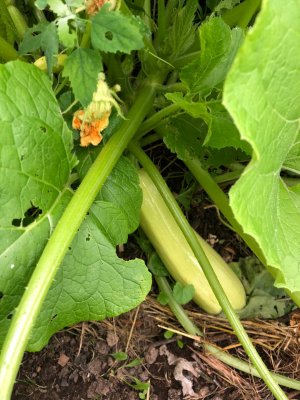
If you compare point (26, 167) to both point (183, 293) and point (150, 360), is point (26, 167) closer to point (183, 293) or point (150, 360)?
point (183, 293)

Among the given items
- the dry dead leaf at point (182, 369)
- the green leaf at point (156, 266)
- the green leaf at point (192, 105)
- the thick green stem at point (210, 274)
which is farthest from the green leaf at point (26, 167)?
the dry dead leaf at point (182, 369)

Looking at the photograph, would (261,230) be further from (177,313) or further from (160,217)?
(177,313)

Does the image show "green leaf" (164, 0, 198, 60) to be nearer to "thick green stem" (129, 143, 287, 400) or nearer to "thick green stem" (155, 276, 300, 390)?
"thick green stem" (129, 143, 287, 400)

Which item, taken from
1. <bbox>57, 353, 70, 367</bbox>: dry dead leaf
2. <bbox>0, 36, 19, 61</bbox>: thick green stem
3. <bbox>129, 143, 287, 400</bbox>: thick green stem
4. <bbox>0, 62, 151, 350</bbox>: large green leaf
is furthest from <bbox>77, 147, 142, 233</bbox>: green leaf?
<bbox>57, 353, 70, 367</bbox>: dry dead leaf

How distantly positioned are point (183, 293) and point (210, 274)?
25cm

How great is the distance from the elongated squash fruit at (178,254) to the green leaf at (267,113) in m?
0.57

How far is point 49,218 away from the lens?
1275 mm

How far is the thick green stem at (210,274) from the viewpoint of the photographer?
1.46m

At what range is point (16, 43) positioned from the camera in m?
1.62

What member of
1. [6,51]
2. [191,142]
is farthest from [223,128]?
[6,51]

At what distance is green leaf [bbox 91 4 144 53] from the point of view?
1.10 meters

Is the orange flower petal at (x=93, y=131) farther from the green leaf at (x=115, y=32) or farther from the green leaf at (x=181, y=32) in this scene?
the green leaf at (x=181, y=32)

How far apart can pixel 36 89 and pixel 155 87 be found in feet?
1.46

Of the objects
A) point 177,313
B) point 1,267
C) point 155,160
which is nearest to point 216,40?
point 1,267
